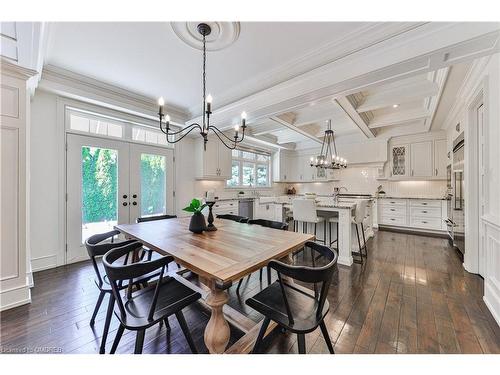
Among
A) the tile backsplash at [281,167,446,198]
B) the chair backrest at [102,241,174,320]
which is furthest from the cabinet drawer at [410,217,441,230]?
the chair backrest at [102,241,174,320]

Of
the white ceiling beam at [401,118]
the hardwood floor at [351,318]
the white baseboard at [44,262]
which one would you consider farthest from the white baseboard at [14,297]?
the white ceiling beam at [401,118]

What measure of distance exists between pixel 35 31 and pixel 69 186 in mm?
2264

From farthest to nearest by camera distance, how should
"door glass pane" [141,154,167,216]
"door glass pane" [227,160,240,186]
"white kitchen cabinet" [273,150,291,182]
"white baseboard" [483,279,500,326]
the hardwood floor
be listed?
"white kitchen cabinet" [273,150,291,182] → "door glass pane" [227,160,240,186] → "door glass pane" [141,154,167,216] → "white baseboard" [483,279,500,326] → the hardwood floor

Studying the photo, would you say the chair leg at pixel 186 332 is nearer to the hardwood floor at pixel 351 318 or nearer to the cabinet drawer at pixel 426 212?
the hardwood floor at pixel 351 318

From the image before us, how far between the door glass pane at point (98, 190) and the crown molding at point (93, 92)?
0.83m

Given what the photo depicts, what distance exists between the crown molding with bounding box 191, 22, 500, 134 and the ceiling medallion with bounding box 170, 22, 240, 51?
921 mm

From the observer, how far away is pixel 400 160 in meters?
5.57

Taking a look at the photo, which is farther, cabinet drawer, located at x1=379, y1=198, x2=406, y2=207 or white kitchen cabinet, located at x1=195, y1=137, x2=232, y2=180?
cabinet drawer, located at x1=379, y1=198, x2=406, y2=207

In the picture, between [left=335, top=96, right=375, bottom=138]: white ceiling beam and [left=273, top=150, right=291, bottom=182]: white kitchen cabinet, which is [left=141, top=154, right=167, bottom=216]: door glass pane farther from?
[left=273, top=150, right=291, bottom=182]: white kitchen cabinet

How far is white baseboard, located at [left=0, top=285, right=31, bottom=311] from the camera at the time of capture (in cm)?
200

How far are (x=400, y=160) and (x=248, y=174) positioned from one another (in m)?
4.36

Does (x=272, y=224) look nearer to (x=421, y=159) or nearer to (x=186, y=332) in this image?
(x=186, y=332)

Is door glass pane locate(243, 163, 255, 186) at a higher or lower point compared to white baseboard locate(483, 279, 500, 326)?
higher

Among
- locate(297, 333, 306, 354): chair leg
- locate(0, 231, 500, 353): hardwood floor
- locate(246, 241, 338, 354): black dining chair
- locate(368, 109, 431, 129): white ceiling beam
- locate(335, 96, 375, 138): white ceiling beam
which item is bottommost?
locate(0, 231, 500, 353): hardwood floor
